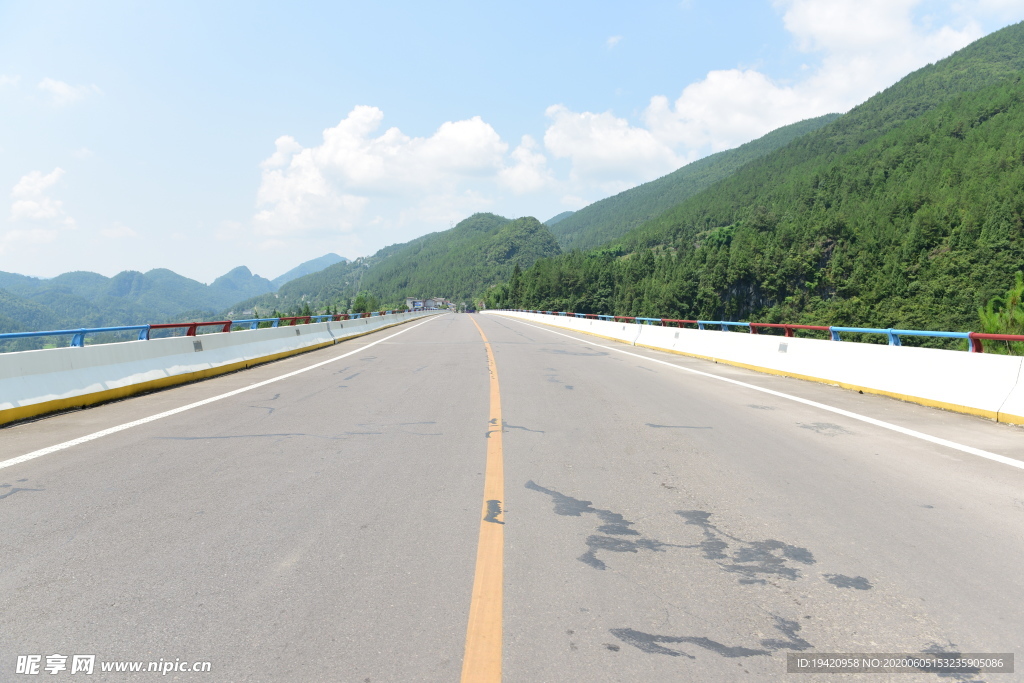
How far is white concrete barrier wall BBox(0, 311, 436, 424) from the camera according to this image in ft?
26.8

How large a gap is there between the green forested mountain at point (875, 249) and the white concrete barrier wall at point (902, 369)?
95.0m

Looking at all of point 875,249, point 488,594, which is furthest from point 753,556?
point 875,249

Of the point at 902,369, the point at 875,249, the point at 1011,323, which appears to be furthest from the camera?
the point at 875,249

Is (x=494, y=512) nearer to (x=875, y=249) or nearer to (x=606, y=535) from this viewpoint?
(x=606, y=535)

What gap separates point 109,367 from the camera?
1008cm

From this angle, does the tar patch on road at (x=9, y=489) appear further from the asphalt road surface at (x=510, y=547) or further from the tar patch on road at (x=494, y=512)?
the tar patch on road at (x=494, y=512)

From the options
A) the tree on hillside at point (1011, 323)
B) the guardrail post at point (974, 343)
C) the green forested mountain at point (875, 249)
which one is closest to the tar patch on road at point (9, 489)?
the guardrail post at point (974, 343)

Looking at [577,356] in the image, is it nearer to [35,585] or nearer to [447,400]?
[447,400]

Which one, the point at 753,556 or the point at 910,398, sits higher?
the point at 910,398

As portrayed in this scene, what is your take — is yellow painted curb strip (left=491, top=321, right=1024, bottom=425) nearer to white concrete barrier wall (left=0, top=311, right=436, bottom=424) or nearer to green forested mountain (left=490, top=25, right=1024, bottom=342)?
white concrete barrier wall (left=0, top=311, right=436, bottom=424)

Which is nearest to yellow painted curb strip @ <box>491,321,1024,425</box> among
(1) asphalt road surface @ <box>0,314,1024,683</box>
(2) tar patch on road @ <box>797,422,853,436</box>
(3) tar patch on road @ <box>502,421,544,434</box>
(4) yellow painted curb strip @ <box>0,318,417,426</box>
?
(1) asphalt road surface @ <box>0,314,1024,683</box>

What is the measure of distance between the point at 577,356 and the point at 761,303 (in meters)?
139

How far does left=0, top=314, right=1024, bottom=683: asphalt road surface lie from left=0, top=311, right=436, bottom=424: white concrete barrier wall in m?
0.75

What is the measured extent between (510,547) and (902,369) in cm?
927
